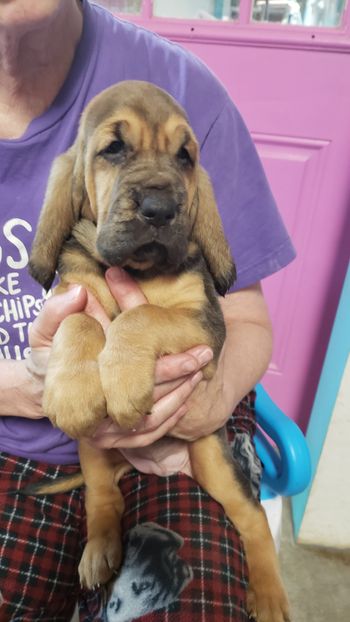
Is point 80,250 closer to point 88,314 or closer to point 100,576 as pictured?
point 88,314

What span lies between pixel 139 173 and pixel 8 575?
0.86 metres

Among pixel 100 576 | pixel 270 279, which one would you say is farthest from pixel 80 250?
pixel 270 279

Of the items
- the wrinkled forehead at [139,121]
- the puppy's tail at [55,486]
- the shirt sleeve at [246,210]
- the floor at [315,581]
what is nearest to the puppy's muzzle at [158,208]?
the wrinkled forehead at [139,121]

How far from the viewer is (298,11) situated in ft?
6.28

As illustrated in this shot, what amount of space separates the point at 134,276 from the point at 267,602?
0.75m

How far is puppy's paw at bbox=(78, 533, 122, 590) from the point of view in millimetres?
1109

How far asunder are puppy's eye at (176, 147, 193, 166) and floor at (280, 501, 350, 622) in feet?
5.44

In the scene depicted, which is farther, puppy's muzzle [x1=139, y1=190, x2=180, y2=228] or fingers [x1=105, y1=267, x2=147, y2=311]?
fingers [x1=105, y1=267, x2=147, y2=311]

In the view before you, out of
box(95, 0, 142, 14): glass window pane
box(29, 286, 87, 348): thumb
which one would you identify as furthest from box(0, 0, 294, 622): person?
box(95, 0, 142, 14): glass window pane

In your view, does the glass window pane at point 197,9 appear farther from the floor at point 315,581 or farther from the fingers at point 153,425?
the floor at point 315,581

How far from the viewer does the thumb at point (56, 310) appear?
986mm

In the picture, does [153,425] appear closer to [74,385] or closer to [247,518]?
[74,385]

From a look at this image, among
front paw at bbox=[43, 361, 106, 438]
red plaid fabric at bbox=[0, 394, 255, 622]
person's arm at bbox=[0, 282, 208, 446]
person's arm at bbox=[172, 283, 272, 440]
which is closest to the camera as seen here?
front paw at bbox=[43, 361, 106, 438]

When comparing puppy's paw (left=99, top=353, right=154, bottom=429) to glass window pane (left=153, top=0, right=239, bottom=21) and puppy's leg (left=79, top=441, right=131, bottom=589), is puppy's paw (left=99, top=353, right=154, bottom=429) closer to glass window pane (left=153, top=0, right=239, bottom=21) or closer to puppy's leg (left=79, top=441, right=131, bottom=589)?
puppy's leg (left=79, top=441, right=131, bottom=589)
